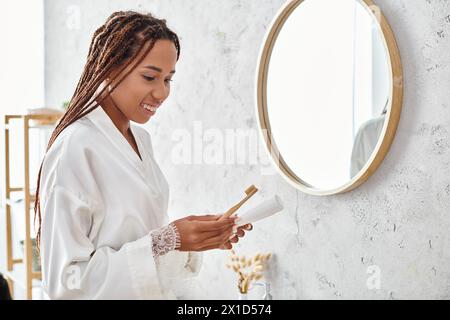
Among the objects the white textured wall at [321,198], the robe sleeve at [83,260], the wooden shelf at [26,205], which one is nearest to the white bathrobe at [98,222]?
the robe sleeve at [83,260]

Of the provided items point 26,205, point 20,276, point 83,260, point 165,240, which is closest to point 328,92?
point 165,240

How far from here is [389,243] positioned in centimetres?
123

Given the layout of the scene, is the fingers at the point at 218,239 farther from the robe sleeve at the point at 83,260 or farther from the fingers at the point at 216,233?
the robe sleeve at the point at 83,260

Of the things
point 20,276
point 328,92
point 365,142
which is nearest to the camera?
point 365,142

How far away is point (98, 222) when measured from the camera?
1000 mm

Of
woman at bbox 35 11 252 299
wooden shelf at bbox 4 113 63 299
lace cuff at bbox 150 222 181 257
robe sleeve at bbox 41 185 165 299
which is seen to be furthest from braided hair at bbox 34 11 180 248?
wooden shelf at bbox 4 113 63 299

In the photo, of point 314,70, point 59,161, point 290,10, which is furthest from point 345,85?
point 59,161

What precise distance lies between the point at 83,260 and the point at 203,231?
21 centimetres

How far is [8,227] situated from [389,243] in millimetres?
1664

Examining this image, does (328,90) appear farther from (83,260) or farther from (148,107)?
(83,260)

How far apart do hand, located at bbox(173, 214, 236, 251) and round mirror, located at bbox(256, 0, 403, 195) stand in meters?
0.35

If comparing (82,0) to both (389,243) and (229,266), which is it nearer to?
(229,266)

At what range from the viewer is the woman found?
3.15 ft

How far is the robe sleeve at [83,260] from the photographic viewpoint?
947 mm
